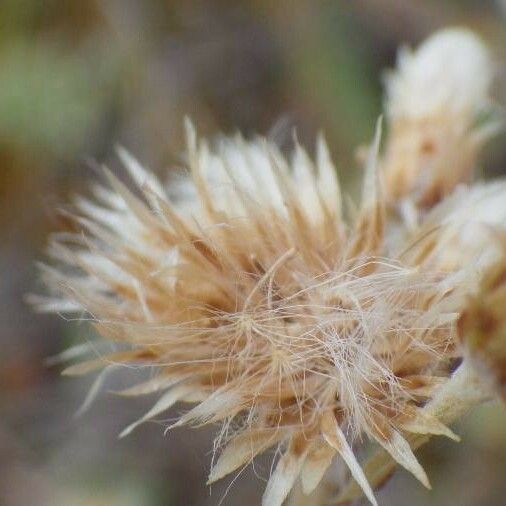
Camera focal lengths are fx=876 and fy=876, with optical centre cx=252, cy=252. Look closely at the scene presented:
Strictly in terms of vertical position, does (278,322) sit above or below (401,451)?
above

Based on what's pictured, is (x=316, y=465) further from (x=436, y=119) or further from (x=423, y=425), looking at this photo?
(x=436, y=119)

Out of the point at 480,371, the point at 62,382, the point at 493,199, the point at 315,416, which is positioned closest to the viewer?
the point at 480,371

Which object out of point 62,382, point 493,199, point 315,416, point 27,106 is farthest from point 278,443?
point 27,106

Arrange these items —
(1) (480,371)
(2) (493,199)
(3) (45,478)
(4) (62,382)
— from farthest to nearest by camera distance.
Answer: (4) (62,382), (3) (45,478), (2) (493,199), (1) (480,371)

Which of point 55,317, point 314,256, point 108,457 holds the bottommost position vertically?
point 108,457

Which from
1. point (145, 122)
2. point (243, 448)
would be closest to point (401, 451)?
point (243, 448)

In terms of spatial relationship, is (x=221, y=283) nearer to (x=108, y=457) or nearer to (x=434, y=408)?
(x=434, y=408)
